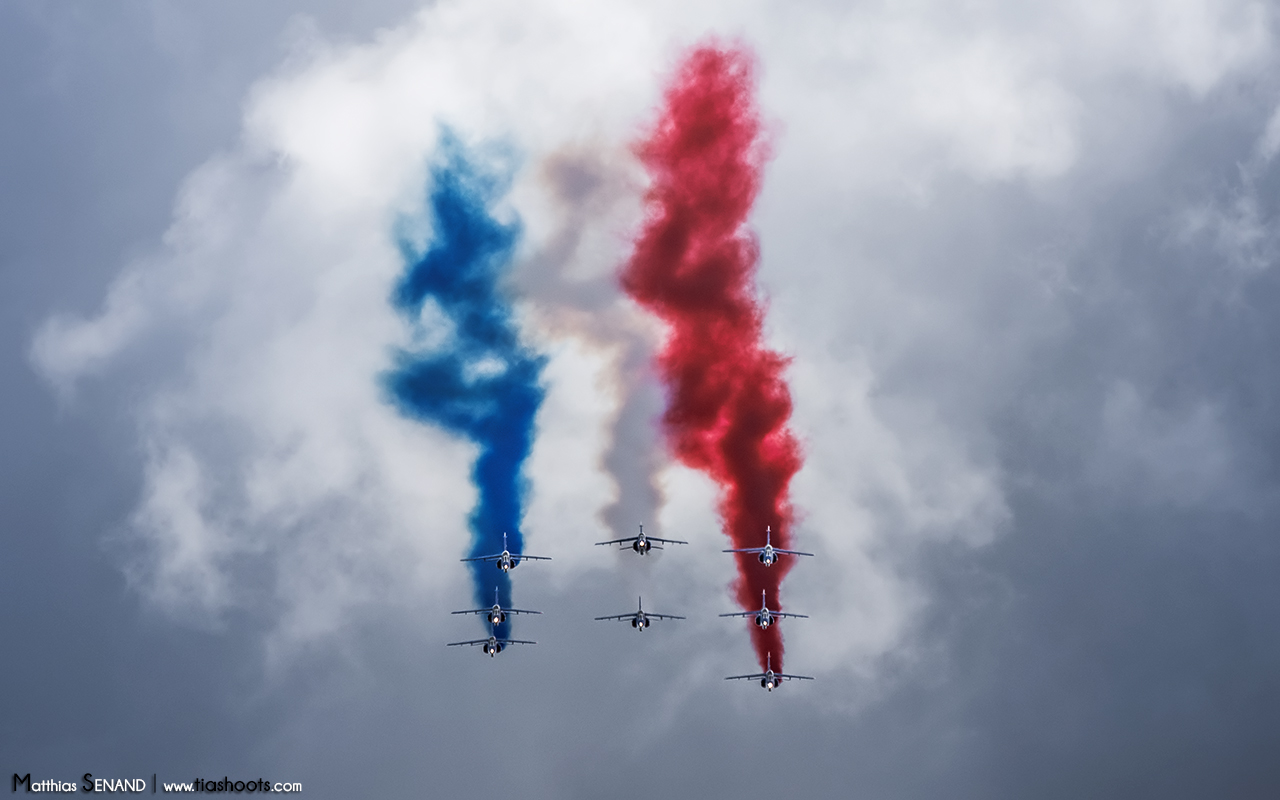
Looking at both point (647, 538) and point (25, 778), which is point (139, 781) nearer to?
point (25, 778)

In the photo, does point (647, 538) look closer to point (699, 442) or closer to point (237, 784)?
point (699, 442)

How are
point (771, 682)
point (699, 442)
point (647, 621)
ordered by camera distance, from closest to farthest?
point (699, 442) → point (771, 682) → point (647, 621)

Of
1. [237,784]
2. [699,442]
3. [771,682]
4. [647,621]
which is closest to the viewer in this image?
[699,442]

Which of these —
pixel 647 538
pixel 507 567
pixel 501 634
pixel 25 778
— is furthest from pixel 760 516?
pixel 25 778

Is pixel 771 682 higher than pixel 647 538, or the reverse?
pixel 647 538

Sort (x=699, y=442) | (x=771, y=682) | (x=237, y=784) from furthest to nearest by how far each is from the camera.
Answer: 1. (x=237, y=784)
2. (x=771, y=682)
3. (x=699, y=442)

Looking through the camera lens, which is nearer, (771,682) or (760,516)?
(760,516)

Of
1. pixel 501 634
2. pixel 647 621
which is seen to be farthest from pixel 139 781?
pixel 647 621

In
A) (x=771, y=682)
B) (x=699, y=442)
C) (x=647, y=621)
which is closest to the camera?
(x=699, y=442)

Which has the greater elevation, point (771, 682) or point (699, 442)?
point (699, 442)
